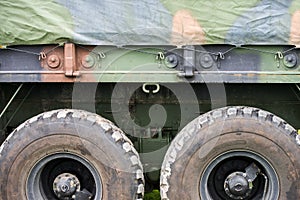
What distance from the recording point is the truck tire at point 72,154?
4559 millimetres

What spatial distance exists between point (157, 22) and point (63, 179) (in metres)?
1.59

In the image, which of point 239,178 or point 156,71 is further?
point 239,178

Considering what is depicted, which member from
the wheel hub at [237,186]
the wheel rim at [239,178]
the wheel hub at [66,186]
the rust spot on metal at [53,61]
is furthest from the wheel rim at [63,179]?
the wheel hub at [237,186]

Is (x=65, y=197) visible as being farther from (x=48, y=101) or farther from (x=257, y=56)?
(x=257, y=56)

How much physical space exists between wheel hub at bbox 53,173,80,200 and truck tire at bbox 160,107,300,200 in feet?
2.57

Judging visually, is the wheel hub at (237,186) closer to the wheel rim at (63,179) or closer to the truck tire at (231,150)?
the truck tire at (231,150)

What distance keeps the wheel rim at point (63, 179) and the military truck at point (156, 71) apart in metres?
0.02

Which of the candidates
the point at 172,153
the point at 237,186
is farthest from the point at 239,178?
the point at 172,153

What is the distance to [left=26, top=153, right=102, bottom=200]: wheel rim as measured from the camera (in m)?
4.69

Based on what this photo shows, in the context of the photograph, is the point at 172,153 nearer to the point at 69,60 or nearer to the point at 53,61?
the point at 69,60

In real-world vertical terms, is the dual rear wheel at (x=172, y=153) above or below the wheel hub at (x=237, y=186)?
above

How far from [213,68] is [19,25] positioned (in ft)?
5.48

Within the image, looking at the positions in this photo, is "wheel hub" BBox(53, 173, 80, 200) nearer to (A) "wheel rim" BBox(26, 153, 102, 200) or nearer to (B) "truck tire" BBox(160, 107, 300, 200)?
(A) "wheel rim" BBox(26, 153, 102, 200)

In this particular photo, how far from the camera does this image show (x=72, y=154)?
15.3 feet
